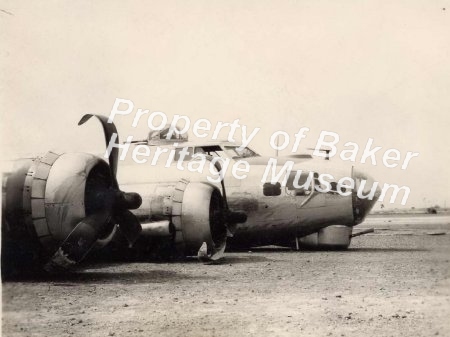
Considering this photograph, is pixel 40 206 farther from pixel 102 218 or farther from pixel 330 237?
pixel 330 237

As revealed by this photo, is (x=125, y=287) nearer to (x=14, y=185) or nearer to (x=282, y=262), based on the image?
(x=14, y=185)

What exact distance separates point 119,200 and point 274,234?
19.0 feet

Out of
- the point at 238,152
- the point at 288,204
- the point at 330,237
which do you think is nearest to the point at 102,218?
the point at 288,204

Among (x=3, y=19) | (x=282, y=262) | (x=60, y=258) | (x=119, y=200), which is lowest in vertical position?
(x=282, y=262)

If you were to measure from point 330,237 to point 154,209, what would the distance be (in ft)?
16.9

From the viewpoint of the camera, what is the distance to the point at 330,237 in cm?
1542

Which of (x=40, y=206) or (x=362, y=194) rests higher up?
(x=40, y=206)

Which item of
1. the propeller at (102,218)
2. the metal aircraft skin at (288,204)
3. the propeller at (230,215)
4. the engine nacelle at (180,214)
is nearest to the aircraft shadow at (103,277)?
the propeller at (102,218)

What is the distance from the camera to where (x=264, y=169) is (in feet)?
49.3

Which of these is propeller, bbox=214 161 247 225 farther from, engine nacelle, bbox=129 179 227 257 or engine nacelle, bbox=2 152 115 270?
engine nacelle, bbox=2 152 115 270

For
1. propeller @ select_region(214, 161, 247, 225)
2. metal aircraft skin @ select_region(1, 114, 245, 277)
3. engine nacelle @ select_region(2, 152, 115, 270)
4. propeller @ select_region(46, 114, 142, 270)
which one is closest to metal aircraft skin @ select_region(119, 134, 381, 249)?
propeller @ select_region(214, 161, 247, 225)

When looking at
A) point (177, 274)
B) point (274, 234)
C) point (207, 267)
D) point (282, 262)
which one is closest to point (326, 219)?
point (274, 234)

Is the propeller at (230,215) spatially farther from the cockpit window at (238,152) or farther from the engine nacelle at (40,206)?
the engine nacelle at (40,206)

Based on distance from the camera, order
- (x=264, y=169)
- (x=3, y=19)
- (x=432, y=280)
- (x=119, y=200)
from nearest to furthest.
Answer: (x=3, y=19) < (x=432, y=280) < (x=119, y=200) < (x=264, y=169)
